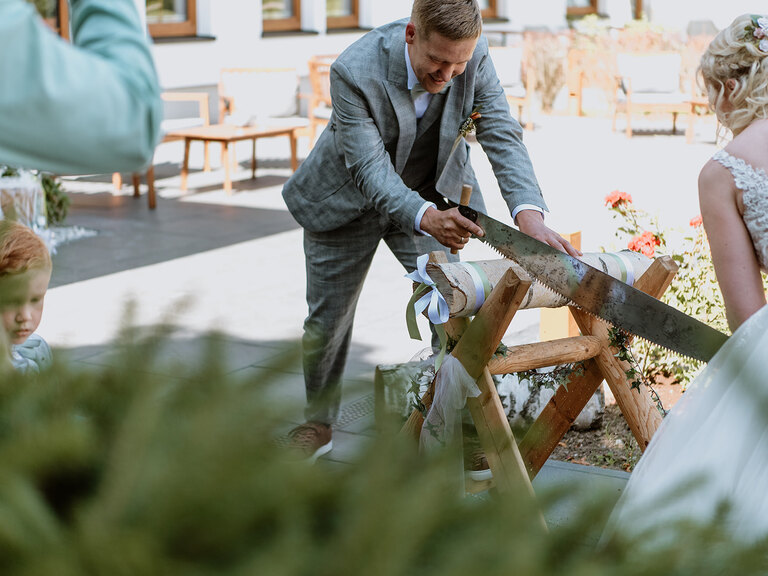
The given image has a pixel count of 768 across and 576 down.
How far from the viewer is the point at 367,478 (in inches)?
35.6

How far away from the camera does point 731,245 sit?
3.01 m

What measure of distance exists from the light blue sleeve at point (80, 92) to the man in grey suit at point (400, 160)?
2231 millimetres

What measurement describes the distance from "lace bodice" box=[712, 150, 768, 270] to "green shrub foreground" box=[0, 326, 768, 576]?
2135 millimetres

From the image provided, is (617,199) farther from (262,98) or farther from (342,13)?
(342,13)

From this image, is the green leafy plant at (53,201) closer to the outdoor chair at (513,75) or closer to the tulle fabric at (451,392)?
the tulle fabric at (451,392)

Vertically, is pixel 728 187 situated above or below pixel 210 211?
above

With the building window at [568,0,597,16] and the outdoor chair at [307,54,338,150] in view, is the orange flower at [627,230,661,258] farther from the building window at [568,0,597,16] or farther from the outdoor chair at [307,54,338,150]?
the building window at [568,0,597,16]

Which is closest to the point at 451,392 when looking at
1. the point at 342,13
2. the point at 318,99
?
the point at 318,99

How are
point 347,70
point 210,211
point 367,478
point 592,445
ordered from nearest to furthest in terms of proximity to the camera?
point 367,478 → point 347,70 → point 592,445 → point 210,211

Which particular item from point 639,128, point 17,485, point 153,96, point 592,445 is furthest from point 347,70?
point 639,128

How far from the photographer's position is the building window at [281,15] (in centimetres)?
1847

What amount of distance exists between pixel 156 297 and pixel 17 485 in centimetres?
652

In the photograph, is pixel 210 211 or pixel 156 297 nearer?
pixel 156 297

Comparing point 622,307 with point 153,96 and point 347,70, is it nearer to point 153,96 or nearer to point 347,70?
point 347,70
